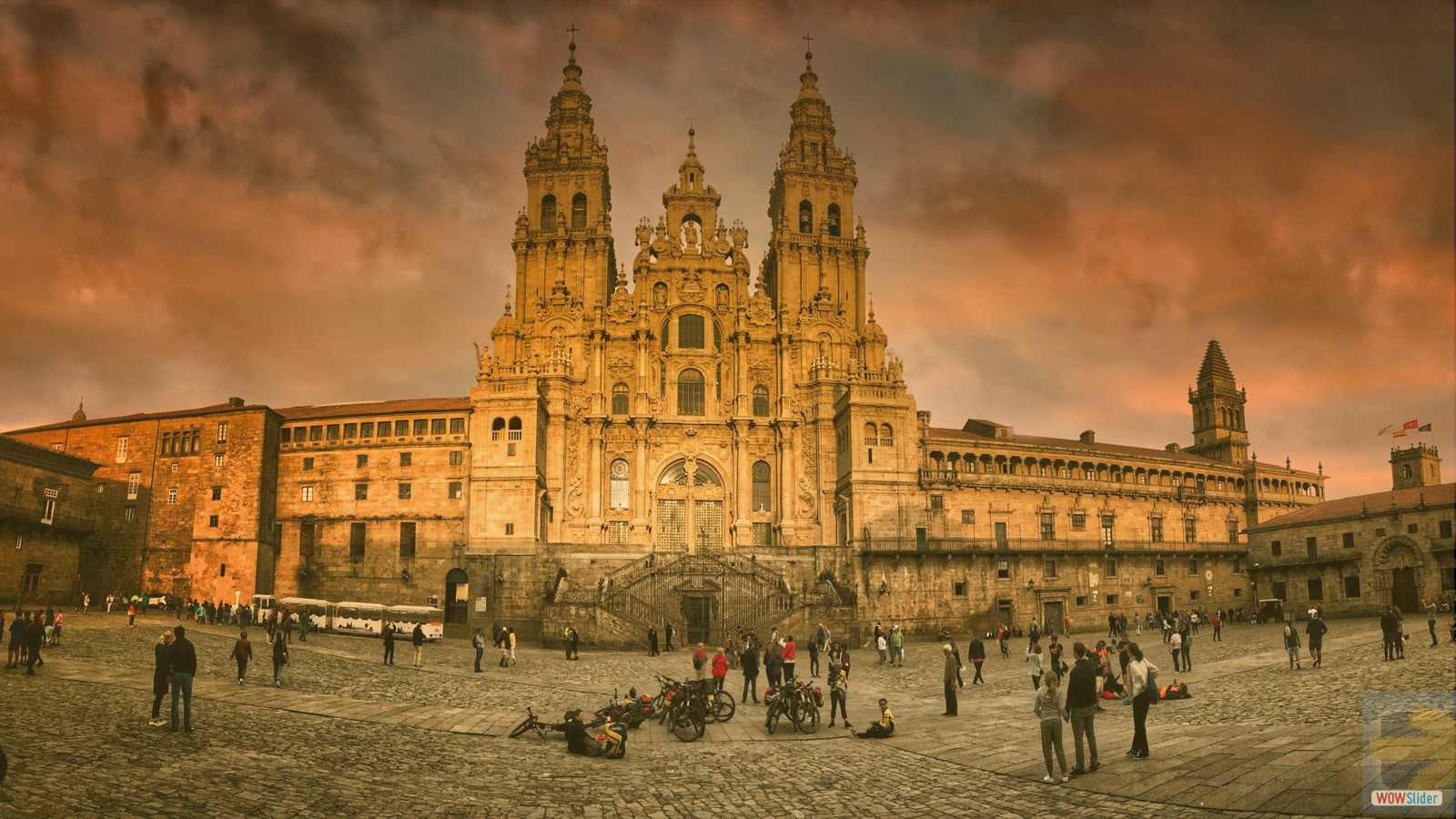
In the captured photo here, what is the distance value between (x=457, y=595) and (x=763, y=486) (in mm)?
19128

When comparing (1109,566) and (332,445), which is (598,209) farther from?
(1109,566)

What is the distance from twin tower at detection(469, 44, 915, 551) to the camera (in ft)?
193

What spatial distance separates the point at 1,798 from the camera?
13773 millimetres

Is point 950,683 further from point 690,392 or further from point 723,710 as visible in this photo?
point 690,392

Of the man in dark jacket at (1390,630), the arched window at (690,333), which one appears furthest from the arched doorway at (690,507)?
the man in dark jacket at (1390,630)

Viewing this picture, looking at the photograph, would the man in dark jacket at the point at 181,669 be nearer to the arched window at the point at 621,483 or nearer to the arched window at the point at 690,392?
the arched window at the point at 621,483

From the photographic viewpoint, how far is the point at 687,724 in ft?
→ 69.8

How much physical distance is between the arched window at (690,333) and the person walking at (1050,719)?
49.0 metres

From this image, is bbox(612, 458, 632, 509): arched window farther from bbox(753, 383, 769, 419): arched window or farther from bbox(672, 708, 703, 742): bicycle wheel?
bbox(672, 708, 703, 742): bicycle wheel

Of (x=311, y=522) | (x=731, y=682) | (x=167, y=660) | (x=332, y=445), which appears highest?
(x=332, y=445)

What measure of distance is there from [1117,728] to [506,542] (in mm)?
39581

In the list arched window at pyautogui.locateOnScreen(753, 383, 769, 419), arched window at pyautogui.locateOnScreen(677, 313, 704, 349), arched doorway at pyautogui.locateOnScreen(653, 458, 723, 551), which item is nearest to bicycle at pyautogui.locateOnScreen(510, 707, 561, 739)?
arched doorway at pyautogui.locateOnScreen(653, 458, 723, 551)

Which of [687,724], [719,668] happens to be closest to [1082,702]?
[687,724]

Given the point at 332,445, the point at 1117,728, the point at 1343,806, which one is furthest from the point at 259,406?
the point at 1343,806
